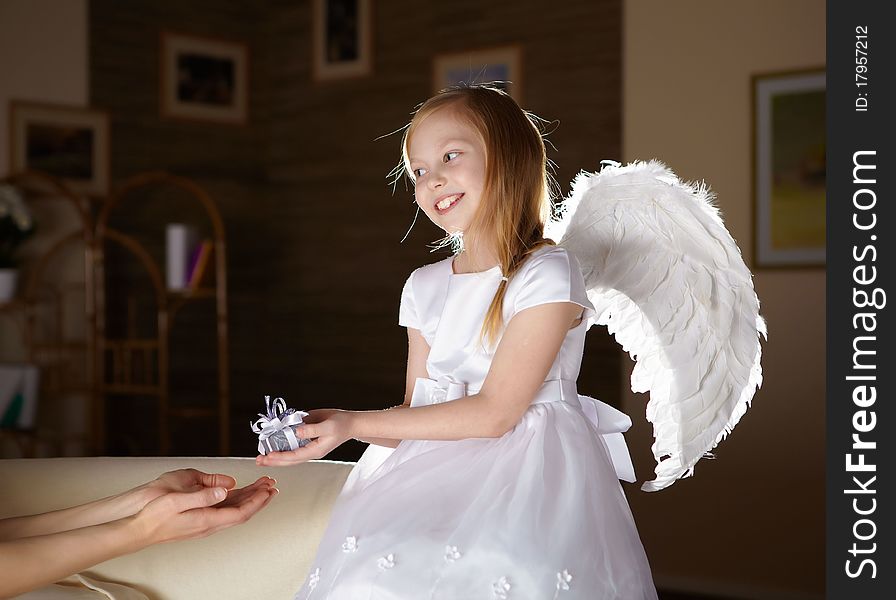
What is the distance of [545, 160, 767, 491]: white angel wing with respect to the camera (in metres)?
1.74

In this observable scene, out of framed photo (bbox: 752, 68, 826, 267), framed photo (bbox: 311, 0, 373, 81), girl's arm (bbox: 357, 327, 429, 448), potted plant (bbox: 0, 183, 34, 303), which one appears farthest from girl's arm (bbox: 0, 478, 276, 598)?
framed photo (bbox: 311, 0, 373, 81)

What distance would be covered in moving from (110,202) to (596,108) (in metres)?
2.07

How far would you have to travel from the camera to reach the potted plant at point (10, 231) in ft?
13.6

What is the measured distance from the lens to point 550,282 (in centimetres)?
151

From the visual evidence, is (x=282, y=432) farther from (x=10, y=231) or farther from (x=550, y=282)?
(x=10, y=231)

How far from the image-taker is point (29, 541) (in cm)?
147

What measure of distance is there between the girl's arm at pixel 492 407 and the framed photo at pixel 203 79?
3897 mm

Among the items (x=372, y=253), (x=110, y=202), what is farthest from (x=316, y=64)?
(x=110, y=202)

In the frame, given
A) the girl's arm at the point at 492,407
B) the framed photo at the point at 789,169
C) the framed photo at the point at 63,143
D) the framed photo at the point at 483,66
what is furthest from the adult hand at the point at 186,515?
the framed photo at the point at 63,143

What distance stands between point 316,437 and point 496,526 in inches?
11.0

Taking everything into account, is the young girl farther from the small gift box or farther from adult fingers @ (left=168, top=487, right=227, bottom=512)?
adult fingers @ (left=168, top=487, right=227, bottom=512)

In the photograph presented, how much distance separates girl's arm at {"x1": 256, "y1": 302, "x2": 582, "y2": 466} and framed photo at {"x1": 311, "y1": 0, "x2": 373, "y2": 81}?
372cm

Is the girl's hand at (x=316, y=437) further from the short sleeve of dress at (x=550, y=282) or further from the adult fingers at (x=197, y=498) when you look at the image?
the short sleeve of dress at (x=550, y=282)

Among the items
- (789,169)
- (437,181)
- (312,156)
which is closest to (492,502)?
(437,181)
